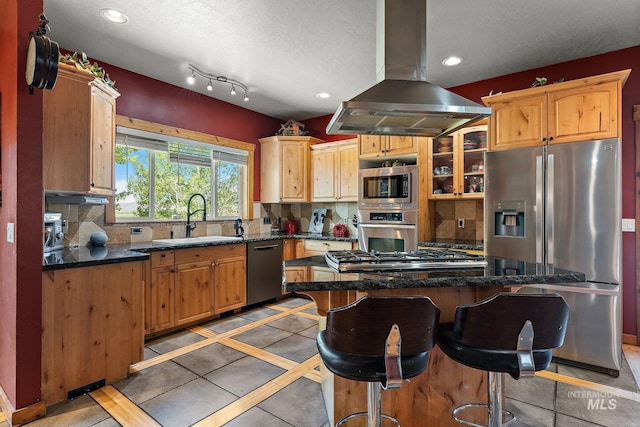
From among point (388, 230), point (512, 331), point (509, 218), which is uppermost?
point (509, 218)

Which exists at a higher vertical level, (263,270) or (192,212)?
(192,212)

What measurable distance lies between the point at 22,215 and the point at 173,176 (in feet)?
7.09

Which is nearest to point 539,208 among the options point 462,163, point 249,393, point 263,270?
point 462,163

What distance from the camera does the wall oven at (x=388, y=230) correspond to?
3.67 metres

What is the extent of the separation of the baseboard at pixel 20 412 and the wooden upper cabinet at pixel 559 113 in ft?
12.9

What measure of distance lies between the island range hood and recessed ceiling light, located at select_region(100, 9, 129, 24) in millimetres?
1829

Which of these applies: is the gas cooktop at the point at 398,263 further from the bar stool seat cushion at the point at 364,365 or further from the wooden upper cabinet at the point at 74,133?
the wooden upper cabinet at the point at 74,133

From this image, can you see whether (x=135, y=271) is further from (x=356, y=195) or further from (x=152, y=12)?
(x=356, y=195)

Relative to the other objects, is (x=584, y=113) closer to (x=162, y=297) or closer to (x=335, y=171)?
(x=335, y=171)

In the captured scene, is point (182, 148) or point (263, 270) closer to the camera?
point (182, 148)

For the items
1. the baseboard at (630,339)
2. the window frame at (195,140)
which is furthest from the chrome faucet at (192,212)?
the baseboard at (630,339)

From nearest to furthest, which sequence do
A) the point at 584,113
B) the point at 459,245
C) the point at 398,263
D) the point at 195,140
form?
the point at 398,263
the point at 584,113
the point at 459,245
the point at 195,140

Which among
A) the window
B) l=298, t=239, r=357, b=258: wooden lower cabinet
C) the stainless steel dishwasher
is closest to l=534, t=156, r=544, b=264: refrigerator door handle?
l=298, t=239, r=357, b=258: wooden lower cabinet

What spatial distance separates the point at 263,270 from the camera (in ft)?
13.9
